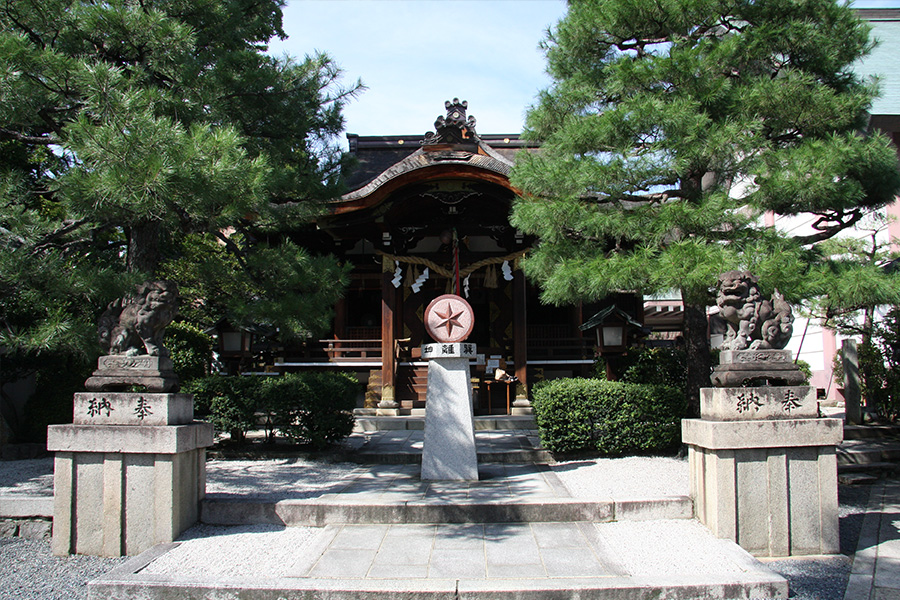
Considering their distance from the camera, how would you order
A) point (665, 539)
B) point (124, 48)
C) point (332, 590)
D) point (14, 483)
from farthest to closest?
point (14, 483), point (124, 48), point (665, 539), point (332, 590)

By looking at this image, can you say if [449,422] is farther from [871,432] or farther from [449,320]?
[871,432]

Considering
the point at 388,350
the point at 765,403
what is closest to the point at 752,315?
the point at 765,403

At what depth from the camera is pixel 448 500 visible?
5879 mm

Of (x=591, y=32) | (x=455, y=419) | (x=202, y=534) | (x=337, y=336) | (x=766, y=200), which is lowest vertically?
(x=202, y=534)

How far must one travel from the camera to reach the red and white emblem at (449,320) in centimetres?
691

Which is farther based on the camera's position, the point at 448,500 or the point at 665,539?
the point at 448,500

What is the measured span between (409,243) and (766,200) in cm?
820

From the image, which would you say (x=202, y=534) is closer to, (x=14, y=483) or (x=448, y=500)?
(x=448, y=500)

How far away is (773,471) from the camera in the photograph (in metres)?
5.08

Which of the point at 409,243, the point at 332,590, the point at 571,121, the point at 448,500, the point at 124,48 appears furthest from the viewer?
the point at 409,243

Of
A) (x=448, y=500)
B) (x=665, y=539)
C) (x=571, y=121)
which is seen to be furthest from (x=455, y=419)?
(x=571, y=121)

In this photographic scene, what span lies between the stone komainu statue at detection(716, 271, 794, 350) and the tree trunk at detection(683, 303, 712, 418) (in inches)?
114

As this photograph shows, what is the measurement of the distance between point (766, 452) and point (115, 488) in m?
5.86

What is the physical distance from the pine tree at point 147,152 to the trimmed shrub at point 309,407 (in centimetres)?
126
